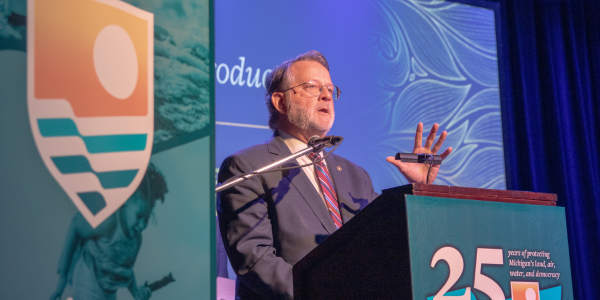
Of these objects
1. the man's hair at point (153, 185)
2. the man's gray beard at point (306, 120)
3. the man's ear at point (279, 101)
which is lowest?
the man's hair at point (153, 185)

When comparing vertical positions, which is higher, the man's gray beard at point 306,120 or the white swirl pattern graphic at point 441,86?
the white swirl pattern graphic at point 441,86

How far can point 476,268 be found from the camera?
1046 millimetres

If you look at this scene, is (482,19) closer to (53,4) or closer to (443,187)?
(443,187)

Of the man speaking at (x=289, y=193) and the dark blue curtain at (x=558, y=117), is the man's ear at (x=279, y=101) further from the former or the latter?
the dark blue curtain at (x=558, y=117)

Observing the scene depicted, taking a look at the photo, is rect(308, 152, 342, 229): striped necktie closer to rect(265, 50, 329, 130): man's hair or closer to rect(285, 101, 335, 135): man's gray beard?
rect(285, 101, 335, 135): man's gray beard

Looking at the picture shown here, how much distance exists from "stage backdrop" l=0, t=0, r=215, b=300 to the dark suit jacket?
35.9 inches

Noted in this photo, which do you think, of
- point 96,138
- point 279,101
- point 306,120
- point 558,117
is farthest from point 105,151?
point 558,117

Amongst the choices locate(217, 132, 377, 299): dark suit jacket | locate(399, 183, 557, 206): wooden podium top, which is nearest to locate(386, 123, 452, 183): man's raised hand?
locate(217, 132, 377, 299): dark suit jacket

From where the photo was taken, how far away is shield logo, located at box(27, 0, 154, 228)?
0.80 metres

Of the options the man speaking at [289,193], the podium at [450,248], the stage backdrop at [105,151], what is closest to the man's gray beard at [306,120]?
the man speaking at [289,193]

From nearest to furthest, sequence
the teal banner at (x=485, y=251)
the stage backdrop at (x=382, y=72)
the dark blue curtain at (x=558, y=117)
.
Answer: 1. the teal banner at (x=485, y=251)
2. the stage backdrop at (x=382, y=72)
3. the dark blue curtain at (x=558, y=117)

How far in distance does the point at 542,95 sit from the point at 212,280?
13.3 ft

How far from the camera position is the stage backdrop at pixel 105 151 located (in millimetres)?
772

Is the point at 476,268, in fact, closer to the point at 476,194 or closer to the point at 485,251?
the point at 485,251
